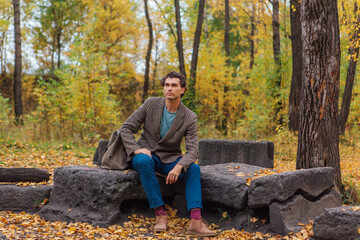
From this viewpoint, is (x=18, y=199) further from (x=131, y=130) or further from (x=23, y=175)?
(x=131, y=130)

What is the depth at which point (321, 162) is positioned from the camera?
16.4 ft

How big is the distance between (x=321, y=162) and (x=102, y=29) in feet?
56.6

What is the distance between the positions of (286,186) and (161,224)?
135 cm

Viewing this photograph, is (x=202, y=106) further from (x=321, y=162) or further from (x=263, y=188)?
(x=263, y=188)

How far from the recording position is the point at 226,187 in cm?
439

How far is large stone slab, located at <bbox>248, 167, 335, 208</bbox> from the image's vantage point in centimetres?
397

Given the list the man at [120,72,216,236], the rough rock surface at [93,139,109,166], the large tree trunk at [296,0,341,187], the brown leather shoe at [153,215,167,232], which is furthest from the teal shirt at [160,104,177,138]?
the rough rock surface at [93,139,109,166]

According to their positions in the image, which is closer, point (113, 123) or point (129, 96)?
point (113, 123)

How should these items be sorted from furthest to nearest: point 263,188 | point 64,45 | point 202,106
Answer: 1. point 64,45
2. point 202,106
3. point 263,188

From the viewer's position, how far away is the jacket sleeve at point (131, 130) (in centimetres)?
452

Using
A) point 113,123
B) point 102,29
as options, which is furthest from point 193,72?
point 102,29

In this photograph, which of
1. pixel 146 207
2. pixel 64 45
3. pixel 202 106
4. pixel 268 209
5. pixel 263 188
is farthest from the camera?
pixel 64 45

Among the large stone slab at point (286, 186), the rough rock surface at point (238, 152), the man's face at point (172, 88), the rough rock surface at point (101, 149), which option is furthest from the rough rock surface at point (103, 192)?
the rough rock surface at point (101, 149)

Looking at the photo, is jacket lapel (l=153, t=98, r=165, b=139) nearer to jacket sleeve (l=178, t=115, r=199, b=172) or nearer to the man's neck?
the man's neck
